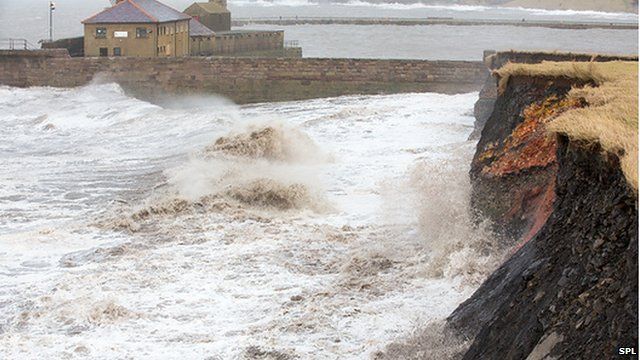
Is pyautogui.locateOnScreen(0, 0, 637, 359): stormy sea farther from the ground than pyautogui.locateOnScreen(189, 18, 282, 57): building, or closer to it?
closer to it

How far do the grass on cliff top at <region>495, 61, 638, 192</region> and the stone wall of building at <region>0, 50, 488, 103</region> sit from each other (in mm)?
25497

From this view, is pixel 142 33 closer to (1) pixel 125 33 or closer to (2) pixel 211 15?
(1) pixel 125 33

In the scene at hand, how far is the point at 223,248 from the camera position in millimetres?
15266

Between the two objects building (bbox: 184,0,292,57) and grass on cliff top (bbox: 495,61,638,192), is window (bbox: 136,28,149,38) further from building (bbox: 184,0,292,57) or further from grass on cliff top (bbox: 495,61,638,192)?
grass on cliff top (bbox: 495,61,638,192)

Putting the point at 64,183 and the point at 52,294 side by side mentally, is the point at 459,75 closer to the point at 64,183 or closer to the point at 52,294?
the point at 64,183

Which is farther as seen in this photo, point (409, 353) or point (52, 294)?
point (52, 294)

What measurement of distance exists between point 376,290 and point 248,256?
101 inches

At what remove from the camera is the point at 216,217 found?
17578 mm

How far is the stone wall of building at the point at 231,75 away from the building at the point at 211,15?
16.5 metres

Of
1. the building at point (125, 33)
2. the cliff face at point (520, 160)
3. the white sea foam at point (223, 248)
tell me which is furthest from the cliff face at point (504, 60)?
the building at point (125, 33)

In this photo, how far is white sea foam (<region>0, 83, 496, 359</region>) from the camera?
11.4m

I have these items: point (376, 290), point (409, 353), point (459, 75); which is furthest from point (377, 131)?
point (409, 353)

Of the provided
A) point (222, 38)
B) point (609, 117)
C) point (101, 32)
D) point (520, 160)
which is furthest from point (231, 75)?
point (609, 117)

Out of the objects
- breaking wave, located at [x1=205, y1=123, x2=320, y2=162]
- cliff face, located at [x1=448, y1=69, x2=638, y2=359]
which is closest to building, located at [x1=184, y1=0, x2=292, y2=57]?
breaking wave, located at [x1=205, y1=123, x2=320, y2=162]
